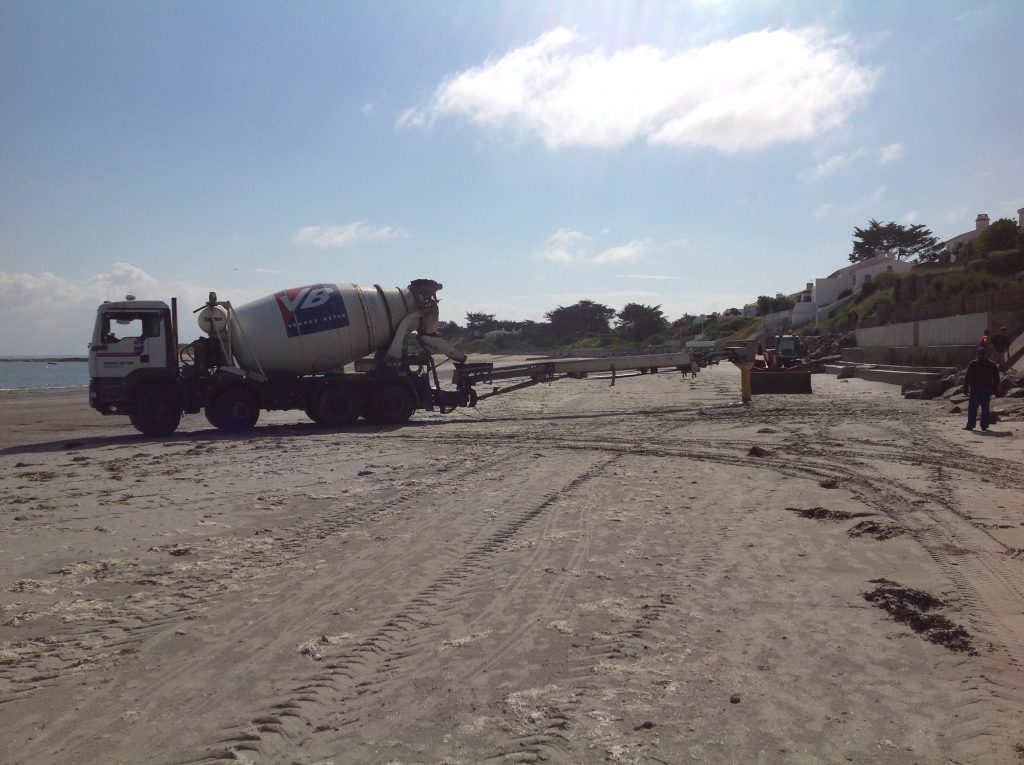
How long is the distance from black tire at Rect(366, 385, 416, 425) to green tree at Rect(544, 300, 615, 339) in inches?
3940

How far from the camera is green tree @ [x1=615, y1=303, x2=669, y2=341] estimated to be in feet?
341

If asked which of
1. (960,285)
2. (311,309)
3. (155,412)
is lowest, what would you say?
(155,412)

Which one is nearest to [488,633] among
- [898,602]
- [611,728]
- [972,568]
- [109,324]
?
[611,728]

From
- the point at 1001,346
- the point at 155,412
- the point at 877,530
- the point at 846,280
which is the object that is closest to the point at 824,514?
the point at 877,530

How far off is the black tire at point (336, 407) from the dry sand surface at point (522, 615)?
292 inches

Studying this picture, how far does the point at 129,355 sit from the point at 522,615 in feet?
47.5

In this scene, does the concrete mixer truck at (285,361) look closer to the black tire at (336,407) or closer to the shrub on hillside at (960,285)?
the black tire at (336,407)

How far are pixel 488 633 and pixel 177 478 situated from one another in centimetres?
773

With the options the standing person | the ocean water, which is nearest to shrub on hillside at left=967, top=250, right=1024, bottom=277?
the standing person

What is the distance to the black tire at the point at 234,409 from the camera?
1759cm

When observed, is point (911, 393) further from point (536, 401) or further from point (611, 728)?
point (611, 728)

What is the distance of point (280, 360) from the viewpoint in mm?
18109

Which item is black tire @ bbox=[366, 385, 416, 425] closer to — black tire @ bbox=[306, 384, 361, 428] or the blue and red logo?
black tire @ bbox=[306, 384, 361, 428]

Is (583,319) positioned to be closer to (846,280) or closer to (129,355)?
(846,280)
